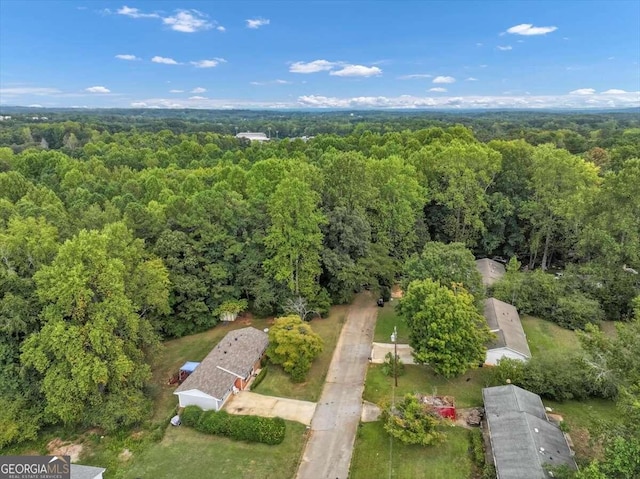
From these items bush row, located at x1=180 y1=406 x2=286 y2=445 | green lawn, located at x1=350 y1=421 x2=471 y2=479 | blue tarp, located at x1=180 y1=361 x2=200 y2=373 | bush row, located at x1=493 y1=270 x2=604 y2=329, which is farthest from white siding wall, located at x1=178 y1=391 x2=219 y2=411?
bush row, located at x1=493 y1=270 x2=604 y2=329

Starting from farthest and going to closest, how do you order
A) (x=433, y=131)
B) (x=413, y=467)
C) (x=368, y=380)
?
(x=433, y=131)
(x=368, y=380)
(x=413, y=467)

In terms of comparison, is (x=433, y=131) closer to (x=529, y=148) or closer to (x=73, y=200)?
(x=529, y=148)

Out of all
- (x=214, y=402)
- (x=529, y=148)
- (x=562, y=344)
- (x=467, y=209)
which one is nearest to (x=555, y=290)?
(x=562, y=344)

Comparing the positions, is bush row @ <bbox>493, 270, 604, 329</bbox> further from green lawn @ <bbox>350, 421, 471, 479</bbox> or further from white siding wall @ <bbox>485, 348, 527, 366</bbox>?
green lawn @ <bbox>350, 421, 471, 479</bbox>

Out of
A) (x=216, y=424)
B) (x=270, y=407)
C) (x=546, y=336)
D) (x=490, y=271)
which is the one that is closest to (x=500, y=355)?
(x=546, y=336)

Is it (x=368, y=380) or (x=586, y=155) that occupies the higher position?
(x=586, y=155)

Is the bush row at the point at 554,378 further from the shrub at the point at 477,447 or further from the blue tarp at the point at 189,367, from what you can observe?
the blue tarp at the point at 189,367
